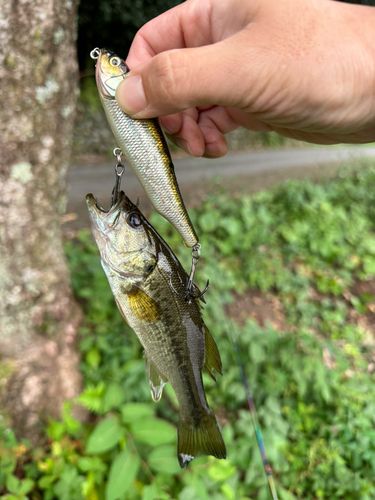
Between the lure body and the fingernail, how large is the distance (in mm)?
30

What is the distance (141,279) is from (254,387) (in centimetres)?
207

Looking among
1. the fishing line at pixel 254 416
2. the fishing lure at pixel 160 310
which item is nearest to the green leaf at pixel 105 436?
the fishing lure at pixel 160 310

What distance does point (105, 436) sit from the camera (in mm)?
2070

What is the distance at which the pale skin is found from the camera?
51.6 inches

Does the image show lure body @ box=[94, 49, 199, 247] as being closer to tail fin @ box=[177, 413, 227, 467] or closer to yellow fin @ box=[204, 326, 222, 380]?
yellow fin @ box=[204, 326, 222, 380]

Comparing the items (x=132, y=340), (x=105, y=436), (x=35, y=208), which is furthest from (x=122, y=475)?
(x=35, y=208)

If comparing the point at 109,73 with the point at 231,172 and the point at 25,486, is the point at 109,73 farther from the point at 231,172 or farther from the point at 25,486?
the point at 231,172

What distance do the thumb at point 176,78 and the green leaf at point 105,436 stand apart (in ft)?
5.00

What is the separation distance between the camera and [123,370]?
2861mm

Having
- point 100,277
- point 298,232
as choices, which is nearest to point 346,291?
point 298,232

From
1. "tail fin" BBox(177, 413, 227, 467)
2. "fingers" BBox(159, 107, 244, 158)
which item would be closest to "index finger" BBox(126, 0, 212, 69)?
"fingers" BBox(159, 107, 244, 158)

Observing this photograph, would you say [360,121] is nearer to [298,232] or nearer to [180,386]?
[180,386]

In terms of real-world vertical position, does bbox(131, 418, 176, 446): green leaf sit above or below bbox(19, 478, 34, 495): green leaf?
above

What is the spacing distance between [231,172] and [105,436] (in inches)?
223
